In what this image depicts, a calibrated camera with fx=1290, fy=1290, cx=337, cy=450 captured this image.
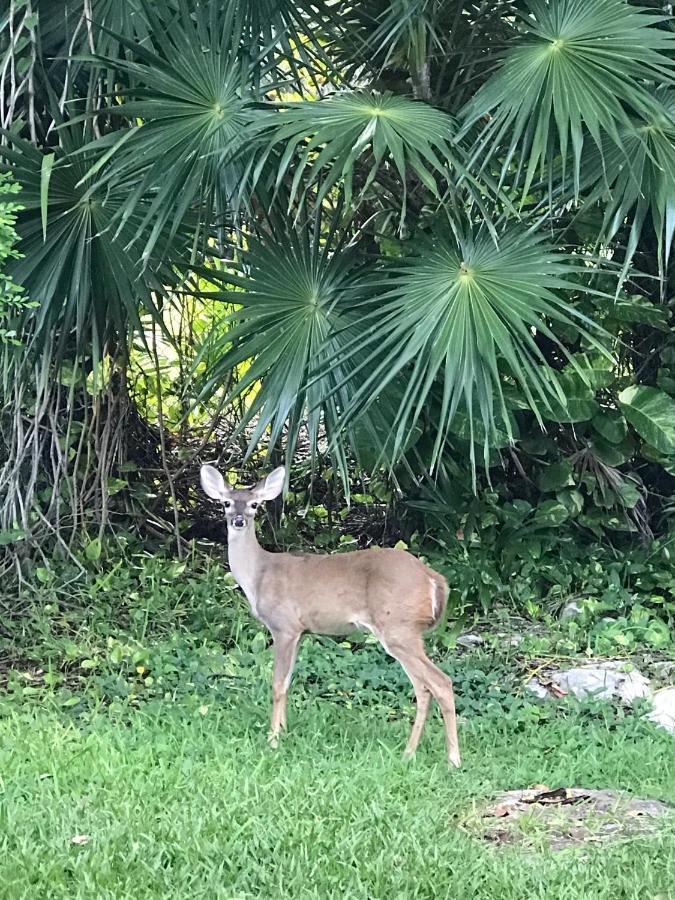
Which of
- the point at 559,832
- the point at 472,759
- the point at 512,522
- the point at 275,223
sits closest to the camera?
the point at 559,832

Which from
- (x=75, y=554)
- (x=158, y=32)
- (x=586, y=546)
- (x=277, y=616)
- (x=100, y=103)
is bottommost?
(x=75, y=554)

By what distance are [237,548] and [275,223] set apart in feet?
6.03

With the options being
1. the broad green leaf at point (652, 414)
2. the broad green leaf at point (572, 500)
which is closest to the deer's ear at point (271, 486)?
the broad green leaf at point (572, 500)

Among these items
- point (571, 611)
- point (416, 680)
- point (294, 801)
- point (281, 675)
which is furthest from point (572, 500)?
point (294, 801)

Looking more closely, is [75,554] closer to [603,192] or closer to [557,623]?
[557,623]

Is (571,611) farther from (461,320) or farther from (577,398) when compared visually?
(461,320)

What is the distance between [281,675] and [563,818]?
1620mm

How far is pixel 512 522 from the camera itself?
26.3 feet

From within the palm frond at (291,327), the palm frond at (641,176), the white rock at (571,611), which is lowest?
the white rock at (571,611)

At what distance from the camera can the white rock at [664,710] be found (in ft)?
A: 20.5

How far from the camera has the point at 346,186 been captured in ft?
18.9

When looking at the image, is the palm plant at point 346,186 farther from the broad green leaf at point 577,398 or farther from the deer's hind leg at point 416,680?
the deer's hind leg at point 416,680

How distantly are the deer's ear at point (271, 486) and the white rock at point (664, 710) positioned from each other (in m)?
2.14

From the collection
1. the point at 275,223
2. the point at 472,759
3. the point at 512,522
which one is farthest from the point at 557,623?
the point at 275,223
